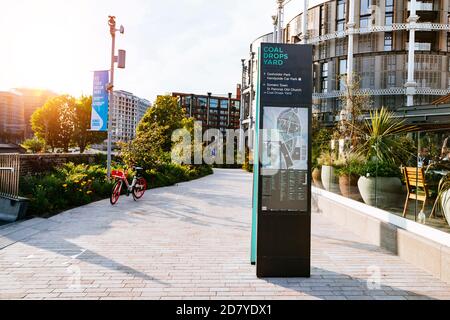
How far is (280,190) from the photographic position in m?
4.33

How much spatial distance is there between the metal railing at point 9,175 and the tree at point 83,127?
143 feet

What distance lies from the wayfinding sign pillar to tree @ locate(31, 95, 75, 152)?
5016 cm

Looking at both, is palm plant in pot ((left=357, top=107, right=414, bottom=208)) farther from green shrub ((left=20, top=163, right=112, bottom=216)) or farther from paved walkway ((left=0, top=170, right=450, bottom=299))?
green shrub ((left=20, top=163, right=112, bottom=216))

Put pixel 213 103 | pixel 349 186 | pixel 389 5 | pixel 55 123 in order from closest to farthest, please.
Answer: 1. pixel 349 186
2. pixel 389 5
3. pixel 55 123
4. pixel 213 103

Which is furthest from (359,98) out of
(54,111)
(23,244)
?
(54,111)

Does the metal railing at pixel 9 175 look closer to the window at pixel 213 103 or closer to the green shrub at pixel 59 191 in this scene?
the green shrub at pixel 59 191

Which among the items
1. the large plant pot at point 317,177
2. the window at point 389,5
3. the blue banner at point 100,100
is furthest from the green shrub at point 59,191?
the window at point 389,5

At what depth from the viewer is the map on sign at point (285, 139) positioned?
14.3 feet

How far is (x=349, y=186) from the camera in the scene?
311 inches

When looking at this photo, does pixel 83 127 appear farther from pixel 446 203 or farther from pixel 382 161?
pixel 446 203

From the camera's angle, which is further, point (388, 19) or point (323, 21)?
point (323, 21)

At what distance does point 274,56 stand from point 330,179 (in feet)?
18.8

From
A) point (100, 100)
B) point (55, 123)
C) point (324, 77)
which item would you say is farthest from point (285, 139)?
point (55, 123)

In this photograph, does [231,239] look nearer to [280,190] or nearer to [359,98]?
[280,190]
